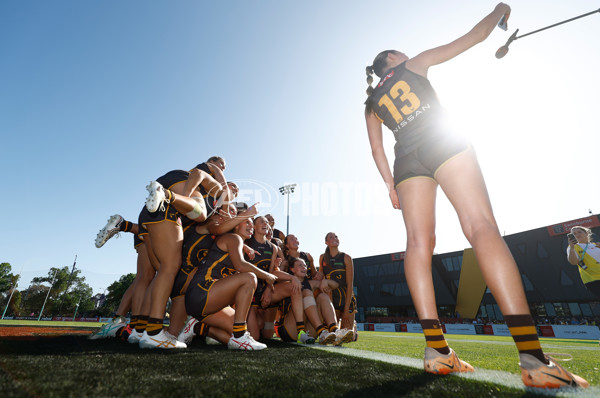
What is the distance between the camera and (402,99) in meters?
2.14

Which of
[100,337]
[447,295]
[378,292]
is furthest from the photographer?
[378,292]

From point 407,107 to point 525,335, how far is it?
5.18ft

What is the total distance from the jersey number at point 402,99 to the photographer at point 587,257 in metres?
4.52

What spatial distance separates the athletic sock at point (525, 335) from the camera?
1.36 m

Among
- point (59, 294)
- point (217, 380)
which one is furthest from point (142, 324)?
point (59, 294)

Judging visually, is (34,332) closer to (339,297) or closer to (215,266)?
(215,266)

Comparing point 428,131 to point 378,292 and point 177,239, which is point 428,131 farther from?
point 378,292

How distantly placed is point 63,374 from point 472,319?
114 ft

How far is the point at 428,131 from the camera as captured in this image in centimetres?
196

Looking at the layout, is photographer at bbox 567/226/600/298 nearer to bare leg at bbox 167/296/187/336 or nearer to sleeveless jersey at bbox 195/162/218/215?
sleeveless jersey at bbox 195/162/218/215

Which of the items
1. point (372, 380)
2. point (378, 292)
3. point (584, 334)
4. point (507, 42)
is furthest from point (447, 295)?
point (372, 380)

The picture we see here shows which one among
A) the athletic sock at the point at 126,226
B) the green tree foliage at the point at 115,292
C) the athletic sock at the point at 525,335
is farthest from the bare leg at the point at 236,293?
the green tree foliage at the point at 115,292

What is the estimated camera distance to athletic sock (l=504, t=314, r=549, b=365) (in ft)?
4.45

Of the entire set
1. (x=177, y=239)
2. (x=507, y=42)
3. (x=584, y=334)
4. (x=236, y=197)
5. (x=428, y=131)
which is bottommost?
(x=584, y=334)
